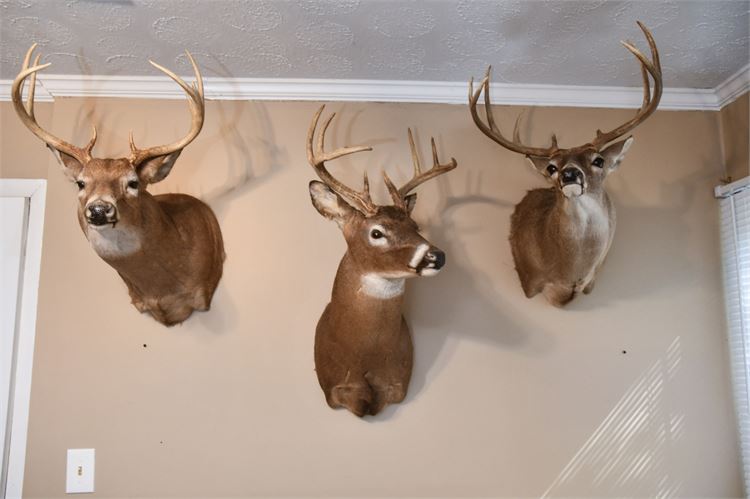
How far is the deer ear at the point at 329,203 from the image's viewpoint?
190cm

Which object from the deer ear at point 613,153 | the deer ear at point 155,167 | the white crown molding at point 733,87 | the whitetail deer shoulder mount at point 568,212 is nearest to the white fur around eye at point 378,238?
the whitetail deer shoulder mount at point 568,212

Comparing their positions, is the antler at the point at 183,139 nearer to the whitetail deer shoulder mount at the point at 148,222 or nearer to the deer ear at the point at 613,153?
the whitetail deer shoulder mount at the point at 148,222

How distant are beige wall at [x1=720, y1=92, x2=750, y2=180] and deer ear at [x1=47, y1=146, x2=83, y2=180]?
2331 millimetres

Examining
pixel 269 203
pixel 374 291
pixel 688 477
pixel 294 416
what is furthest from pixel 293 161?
pixel 688 477

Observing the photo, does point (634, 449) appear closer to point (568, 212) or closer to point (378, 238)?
point (568, 212)

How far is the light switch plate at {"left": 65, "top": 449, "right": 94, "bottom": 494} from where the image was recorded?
6.61ft

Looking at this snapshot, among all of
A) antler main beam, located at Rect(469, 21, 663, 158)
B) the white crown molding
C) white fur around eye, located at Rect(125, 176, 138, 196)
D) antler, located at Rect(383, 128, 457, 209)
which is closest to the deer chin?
antler main beam, located at Rect(469, 21, 663, 158)

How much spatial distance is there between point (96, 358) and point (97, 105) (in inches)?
37.1

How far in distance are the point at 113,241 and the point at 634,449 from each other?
1.91 m

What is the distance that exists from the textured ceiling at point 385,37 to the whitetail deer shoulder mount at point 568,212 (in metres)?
0.17

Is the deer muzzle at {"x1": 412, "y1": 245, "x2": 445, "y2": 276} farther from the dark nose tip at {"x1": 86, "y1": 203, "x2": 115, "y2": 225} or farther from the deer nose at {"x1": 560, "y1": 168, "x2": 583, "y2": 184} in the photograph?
the dark nose tip at {"x1": 86, "y1": 203, "x2": 115, "y2": 225}

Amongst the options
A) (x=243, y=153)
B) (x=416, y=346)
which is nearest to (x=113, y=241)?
(x=243, y=153)

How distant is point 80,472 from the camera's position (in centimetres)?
203

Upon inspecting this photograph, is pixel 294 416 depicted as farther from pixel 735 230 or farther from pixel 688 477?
pixel 735 230
